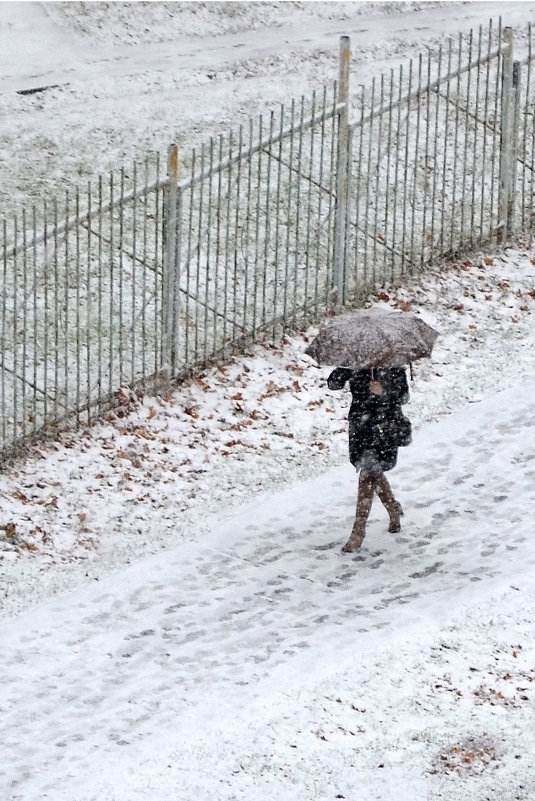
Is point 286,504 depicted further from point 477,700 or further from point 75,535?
point 477,700

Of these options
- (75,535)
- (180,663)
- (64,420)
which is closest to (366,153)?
(64,420)

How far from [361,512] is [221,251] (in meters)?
4.97

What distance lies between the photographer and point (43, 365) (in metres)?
12.1

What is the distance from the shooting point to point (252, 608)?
9.24 metres

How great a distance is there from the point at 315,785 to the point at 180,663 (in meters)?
1.54

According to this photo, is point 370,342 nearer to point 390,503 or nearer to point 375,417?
point 375,417

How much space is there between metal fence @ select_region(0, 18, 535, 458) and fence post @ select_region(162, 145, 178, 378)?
0.04ft

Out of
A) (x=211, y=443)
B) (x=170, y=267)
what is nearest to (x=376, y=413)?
(x=211, y=443)

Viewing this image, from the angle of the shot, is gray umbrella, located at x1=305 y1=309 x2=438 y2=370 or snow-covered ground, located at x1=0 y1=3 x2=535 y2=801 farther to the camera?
gray umbrella, located at x1=305 y1=309 x2=438 y2=370

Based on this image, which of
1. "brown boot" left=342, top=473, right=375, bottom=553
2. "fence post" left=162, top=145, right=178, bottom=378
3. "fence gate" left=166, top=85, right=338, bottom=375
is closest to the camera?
"brown boot" left=342, top=473, right=375, bottom=553

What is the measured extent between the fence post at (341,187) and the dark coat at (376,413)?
380 cm

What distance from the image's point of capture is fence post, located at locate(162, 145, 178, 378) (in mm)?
11773

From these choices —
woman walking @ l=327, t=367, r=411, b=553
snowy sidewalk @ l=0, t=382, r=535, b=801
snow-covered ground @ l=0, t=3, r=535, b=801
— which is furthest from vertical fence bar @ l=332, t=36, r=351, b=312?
woman walking @ l=327, t=367, r=411, b=553

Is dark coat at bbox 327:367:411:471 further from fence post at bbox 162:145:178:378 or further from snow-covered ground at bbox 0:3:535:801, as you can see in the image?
fence post at bbox 162:145:178:378
